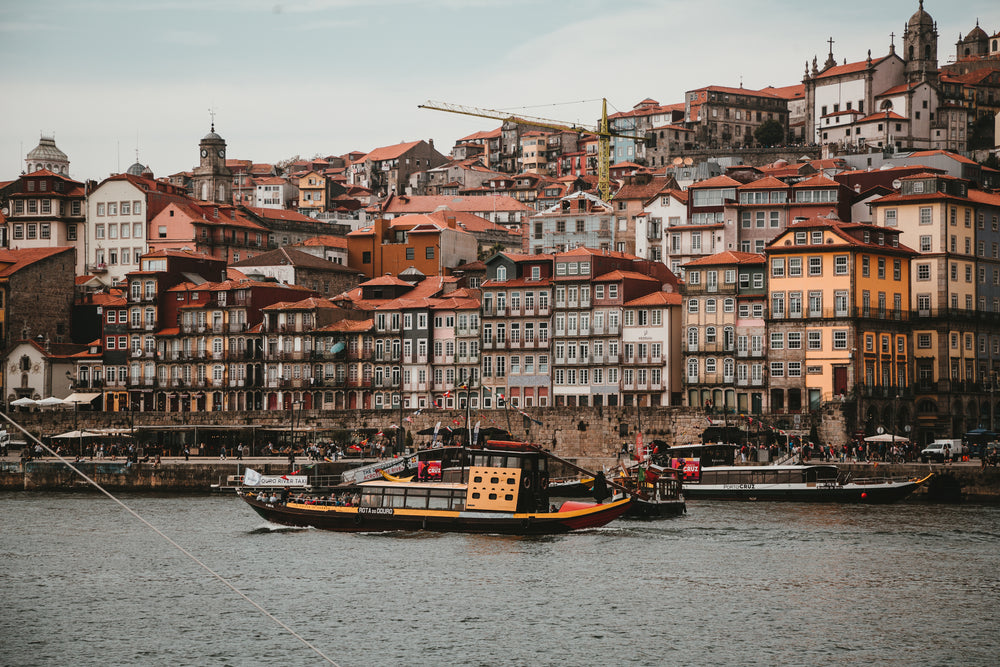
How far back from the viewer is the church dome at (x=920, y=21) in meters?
155

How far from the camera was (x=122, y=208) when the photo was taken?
125750 millimetres

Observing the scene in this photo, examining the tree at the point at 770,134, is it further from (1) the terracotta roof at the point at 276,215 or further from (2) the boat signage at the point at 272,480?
(2) the boat signage at the point at 272,480

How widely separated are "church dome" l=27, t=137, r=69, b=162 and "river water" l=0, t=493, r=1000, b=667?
112288mm

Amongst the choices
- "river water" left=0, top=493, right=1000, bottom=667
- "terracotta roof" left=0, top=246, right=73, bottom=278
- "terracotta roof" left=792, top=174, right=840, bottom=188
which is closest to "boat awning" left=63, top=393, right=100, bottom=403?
"terracotta roof" left=0, top=246, right=73, bottom=278

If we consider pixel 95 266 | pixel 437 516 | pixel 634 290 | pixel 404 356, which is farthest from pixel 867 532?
pixel 95 266

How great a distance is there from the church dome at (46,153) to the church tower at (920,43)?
3720 inches

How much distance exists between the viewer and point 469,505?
58188mm

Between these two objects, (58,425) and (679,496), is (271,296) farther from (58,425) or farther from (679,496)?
(679,496)

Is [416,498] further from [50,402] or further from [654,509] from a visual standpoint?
[50,402]

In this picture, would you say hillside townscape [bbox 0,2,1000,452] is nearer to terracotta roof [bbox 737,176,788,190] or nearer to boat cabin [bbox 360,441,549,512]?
terracotta roof [bbox 737,176,788,190]

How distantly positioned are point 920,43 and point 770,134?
726 inches

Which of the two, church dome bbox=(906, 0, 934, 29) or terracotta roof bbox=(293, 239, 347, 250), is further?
church dome bbox=(906, 0, 934, 29)

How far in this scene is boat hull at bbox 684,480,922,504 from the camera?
6906 cm

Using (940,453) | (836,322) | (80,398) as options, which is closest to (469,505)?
(940,453)
